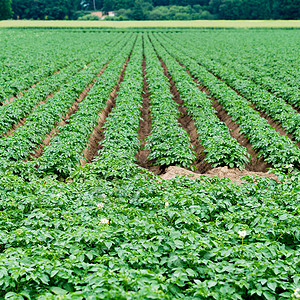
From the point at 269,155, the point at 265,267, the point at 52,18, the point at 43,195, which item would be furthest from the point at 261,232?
the point at 52,18

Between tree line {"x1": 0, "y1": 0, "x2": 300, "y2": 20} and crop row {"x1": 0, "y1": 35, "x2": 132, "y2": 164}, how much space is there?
294 feet

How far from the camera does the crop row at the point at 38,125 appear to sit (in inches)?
314

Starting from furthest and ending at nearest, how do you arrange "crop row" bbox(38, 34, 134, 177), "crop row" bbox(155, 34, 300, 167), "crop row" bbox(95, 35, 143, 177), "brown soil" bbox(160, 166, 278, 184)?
1. "crop row" bbox(155, 34, 300, 167)
2. "brown soil" bbox(160, 166, 278, 184)
3. "crop row" bbox(38, 34, 134, 177)
4. "crop row" bbox(95, 35, 143, 177)

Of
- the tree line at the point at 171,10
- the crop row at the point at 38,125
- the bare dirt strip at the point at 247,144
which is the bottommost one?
the bare dirt strip at the point at 247,144

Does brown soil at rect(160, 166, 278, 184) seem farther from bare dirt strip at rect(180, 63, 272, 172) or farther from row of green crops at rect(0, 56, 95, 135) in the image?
row of green crops at rect(0, 56, 95, 135)

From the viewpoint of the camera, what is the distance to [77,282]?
3379 millimetres

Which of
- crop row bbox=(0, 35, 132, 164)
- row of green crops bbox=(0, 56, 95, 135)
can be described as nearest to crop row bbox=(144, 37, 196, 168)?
crop row bbox=(0, 35, 132, 164)

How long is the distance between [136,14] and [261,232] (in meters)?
105

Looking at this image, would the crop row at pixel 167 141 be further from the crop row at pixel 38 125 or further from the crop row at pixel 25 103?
the crop row at pixel 25 103

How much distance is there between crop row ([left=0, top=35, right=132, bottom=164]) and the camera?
7.99 metres

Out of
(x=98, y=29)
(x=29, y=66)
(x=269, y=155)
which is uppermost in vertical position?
(x=98, y=29)

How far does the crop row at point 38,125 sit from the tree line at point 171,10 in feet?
294

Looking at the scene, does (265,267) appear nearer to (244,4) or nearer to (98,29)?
(98,29)

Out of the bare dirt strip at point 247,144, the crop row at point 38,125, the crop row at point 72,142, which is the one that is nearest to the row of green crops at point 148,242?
the crop row at point 72,142
